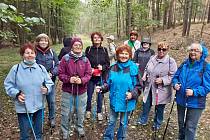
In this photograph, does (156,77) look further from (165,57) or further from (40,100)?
(40,100)

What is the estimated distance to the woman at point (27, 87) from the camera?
4.92 m

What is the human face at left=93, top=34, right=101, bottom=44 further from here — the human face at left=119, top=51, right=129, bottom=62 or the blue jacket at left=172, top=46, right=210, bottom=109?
the blue jacket at left=172, top=46, right=210, bottom=109

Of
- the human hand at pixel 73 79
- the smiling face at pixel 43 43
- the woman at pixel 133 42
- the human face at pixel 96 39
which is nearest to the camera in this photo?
the human hand at pixel 73 79

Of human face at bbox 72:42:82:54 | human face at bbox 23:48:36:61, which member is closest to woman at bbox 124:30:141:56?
human face at bbox 72:42:82:54

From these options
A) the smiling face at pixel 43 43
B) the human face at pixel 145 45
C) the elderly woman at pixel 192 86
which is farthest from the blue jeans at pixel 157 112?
the smiling face at pixel 43 43

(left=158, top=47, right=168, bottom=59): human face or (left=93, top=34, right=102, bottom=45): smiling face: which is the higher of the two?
(left=93, top=34, right=102, bottom=45): smiling face

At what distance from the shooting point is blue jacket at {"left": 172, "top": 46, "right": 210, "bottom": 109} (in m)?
5.39

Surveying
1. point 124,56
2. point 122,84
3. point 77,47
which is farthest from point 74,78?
point 124,56

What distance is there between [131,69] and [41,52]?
224 centimetres

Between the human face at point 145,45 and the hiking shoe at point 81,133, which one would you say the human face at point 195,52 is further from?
the hiking shoe at point 81,133

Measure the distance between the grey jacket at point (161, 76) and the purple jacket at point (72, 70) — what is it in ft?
5.65

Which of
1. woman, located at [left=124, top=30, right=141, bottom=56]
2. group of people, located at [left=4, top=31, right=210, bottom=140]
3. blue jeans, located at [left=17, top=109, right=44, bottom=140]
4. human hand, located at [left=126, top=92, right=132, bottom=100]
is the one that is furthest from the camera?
woman, located at [left=124, top=30, right=141, bottom=56]

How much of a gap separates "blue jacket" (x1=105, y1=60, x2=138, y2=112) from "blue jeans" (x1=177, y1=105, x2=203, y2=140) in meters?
1.10

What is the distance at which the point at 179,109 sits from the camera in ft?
19.3
